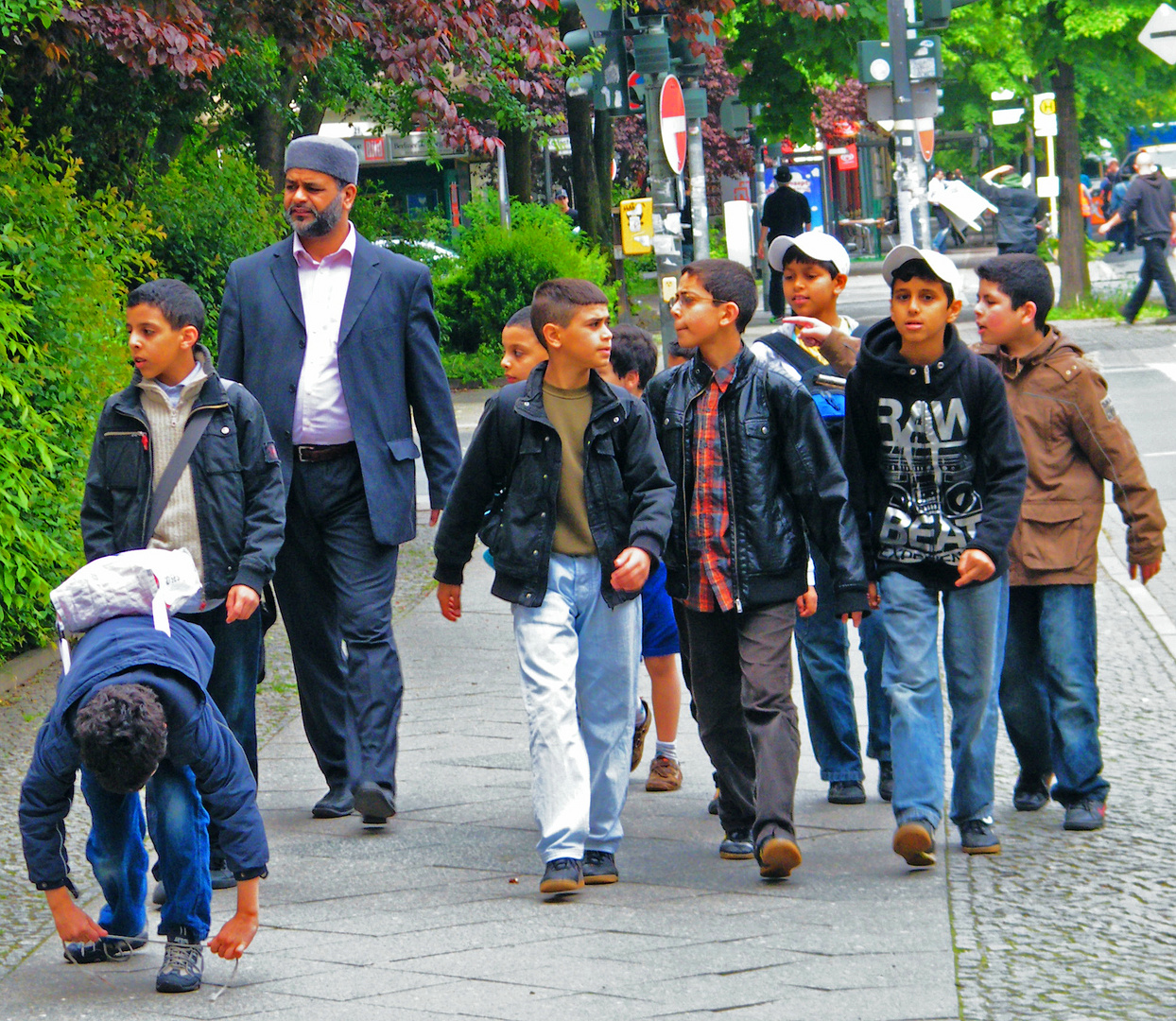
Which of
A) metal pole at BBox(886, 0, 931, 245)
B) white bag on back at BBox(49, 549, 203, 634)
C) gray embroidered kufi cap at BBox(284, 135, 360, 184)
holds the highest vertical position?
metal pole at BBox(886, 0, 931, 245)

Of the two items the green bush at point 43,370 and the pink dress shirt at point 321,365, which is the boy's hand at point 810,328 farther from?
the green bush at point 43,370

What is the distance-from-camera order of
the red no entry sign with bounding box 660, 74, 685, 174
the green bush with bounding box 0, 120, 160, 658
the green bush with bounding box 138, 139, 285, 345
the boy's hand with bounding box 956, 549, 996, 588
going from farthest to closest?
the red no entry sign with bounding box 660, 74, 685, 174, the green bush with bounding box 138, 139, 285, 345, the green bush with bounding box 0, 120, 160, 658, the boy's hand with bounding box 956, 549, 996, 588

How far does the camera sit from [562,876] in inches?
189

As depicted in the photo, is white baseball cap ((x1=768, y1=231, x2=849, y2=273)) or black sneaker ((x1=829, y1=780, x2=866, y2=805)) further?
black sneaker ((x1=829, y1=780, x2=866, y2=805))

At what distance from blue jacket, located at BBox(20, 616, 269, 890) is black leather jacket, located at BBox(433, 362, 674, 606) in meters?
1.09

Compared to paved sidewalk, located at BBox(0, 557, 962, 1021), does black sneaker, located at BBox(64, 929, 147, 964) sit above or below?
above

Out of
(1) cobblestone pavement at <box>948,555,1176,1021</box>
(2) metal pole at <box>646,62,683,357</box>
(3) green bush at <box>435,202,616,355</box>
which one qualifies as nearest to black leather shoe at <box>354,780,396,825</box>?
(1) cobblestone pavement at <box>948,555,1176,1021</box>

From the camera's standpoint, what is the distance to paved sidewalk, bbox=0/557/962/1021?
4.10 meters

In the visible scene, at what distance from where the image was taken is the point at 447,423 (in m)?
5.78

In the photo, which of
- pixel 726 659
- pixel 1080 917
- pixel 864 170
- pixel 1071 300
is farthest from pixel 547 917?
pixel 864 170

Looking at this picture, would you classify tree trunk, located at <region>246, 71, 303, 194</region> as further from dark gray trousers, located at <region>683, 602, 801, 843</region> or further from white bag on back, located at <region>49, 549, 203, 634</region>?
white bag on back, located at <region>49, 549, 203, 634</region>

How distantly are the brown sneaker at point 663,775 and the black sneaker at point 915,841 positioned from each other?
1229 millimetres

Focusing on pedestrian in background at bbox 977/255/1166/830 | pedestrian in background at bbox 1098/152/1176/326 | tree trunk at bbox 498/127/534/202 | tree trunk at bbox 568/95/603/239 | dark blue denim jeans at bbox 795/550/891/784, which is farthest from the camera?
tree trunk at bbox 568/95/603/239

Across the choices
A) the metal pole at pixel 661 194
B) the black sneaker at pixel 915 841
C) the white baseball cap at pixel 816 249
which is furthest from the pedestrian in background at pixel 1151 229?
the black sneaker at pixel 915 841
